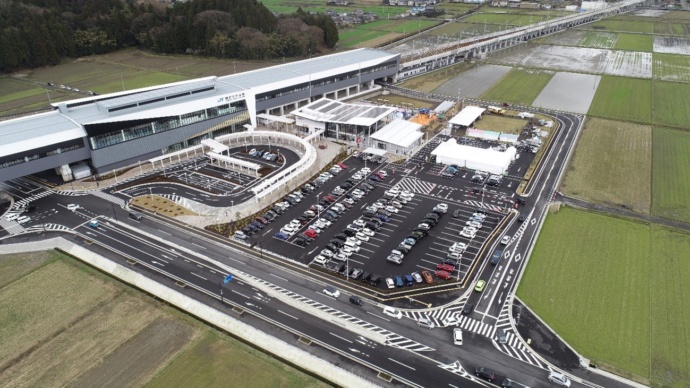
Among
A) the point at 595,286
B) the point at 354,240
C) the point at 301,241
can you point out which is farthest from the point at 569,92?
the point at 301,241

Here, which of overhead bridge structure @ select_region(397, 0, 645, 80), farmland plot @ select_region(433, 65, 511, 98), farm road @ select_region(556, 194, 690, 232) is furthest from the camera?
overhead bridge structure @ select_region(397, 0, 645, 80)

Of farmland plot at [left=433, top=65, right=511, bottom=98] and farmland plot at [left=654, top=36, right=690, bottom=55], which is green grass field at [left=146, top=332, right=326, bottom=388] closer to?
farmland plot at [left=433, top=65, right=511, bottom=98]

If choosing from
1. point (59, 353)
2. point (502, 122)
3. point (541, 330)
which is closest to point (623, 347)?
point (541, 330)

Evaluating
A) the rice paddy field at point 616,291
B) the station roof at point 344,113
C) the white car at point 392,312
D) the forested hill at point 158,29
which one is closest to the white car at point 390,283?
the white car at point 392,312

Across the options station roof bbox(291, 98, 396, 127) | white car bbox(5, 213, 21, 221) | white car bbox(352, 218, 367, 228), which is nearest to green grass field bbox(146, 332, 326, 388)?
white car bbox(352, 218, 367, 228)

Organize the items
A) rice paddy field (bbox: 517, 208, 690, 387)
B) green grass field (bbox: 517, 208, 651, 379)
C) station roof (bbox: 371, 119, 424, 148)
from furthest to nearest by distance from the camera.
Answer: station roof (bbox: 371, 119, 424, 148)
green grass field (bbox: 517, 208, 651, 379)
rice paddy field (bbox: 517, 208, 690, 387)

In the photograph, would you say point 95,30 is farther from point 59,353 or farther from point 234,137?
point 59,353

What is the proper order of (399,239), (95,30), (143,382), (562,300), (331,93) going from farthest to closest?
(95,30), (331,93), (399,239), (562,300), (143,382)
